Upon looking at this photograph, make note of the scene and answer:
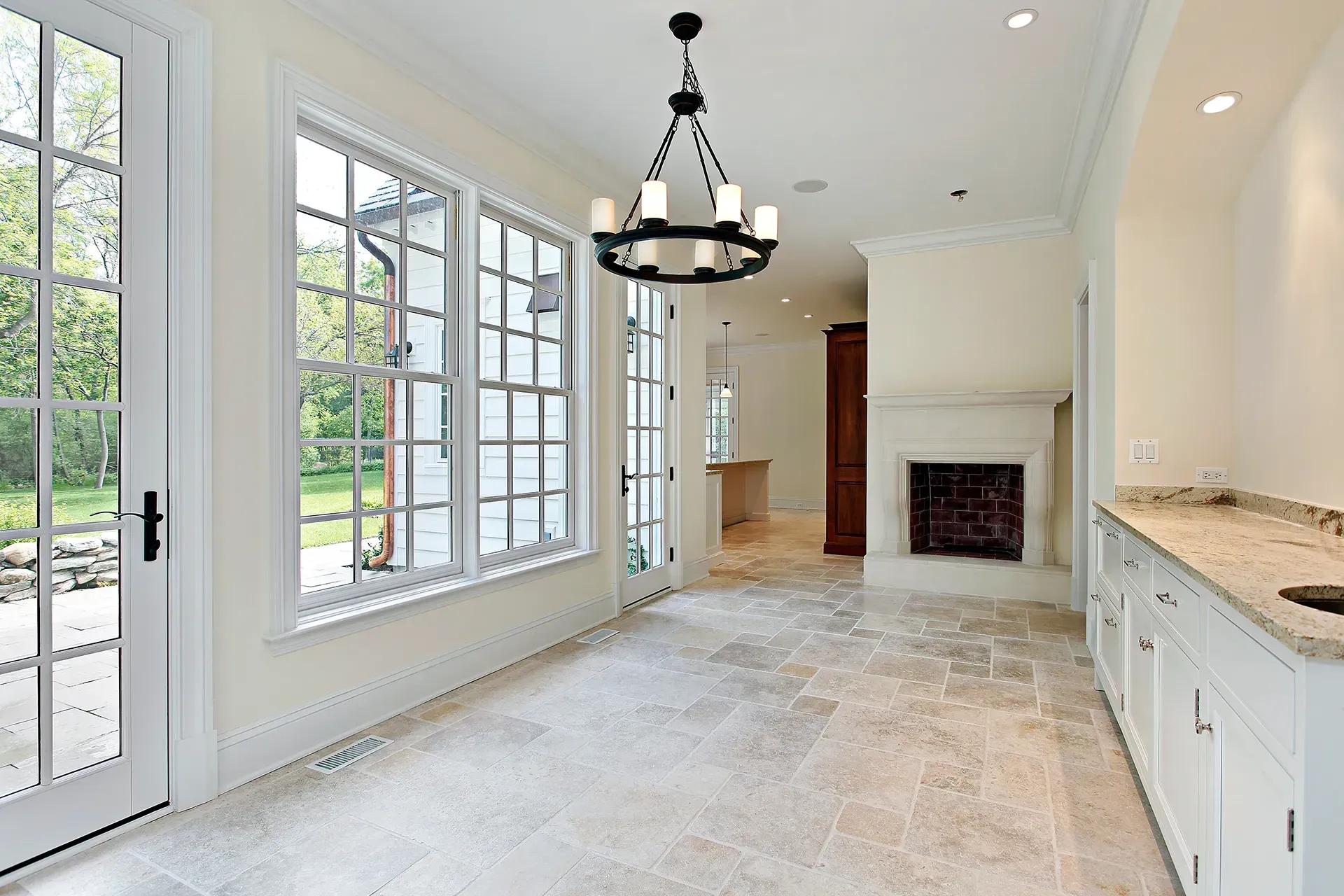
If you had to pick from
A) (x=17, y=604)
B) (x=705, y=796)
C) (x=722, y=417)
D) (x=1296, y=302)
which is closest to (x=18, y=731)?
(x=17, y=604)

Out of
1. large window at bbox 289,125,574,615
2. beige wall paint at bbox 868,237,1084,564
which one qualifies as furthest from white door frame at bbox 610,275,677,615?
beige wall paint at bbox 868,237,1084,564

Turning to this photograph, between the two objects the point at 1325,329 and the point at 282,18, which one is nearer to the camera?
the point at 1325,329

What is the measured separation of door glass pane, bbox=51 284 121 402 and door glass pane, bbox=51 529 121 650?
1.39ft

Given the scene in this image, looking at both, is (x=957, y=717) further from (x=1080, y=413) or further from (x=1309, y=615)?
(x=1080, y=413)

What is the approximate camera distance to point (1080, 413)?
183 inches

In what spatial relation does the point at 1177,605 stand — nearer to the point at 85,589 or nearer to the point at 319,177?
the point at 85,589

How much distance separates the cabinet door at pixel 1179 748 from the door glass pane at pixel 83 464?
3.00 m

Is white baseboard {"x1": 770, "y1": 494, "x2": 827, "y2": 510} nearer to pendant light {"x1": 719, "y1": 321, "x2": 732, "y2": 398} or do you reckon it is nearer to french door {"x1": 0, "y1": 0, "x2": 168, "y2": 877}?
pendant light {"x1": 719, "y1": 321, "x2": 732, "y2": 398}

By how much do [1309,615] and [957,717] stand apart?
6.63ft

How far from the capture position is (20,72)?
6.17 ft

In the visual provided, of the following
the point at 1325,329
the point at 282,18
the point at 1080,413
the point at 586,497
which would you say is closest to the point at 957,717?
the point at 1325,329

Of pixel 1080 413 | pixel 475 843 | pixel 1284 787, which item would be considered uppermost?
pixel 1080 413

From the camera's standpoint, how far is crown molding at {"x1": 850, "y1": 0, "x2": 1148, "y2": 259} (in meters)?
2.65

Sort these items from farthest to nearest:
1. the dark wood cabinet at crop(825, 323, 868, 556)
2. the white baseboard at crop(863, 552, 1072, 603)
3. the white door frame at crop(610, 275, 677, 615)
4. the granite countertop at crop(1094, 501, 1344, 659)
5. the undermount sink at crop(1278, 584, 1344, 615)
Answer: the dark wood cabinet at crop(825, 323, 868, 556) < the white door frame at crop(610, 275, 677, 615) < the white baseboard at crop(863, 552, 1072, 603) < the undermount sink at crop(1278, 584, 1344, 615) < the granite countertop at crop(1094, 501, 1344, 659)
